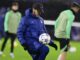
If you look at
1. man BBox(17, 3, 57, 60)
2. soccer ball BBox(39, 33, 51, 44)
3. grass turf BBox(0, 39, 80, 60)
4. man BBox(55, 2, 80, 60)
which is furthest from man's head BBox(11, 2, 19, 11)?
→ man BBox(17, 3, 57, 60)

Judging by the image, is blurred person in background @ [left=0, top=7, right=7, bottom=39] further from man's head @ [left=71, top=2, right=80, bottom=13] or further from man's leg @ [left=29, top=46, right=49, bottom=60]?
man's leg @ [left=29, top=46, right=49, bottom=60]

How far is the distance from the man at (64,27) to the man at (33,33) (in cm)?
96

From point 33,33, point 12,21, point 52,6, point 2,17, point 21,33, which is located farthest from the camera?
point 2,17

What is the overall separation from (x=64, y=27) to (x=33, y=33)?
3.93ft

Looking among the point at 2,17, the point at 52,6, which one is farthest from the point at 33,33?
the point at 2,17

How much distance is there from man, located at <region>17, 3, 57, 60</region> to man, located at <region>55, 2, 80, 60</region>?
0.96 metres

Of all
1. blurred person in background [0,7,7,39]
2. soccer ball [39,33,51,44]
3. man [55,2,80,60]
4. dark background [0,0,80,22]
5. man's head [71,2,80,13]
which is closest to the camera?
soccer ball [39,33,51,44]

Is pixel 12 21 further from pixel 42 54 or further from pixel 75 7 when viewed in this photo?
pixel 42 54

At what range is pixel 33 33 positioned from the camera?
8.45m

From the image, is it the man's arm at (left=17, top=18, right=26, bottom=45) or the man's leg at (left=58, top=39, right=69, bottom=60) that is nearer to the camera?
the man's arm at (left=17, top=18, right=26, bottom=45)

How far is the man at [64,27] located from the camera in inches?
369

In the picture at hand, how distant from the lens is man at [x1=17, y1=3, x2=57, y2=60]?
8312mm

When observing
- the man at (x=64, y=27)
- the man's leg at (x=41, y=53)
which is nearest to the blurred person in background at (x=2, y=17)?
the man at (x=64, y=27)

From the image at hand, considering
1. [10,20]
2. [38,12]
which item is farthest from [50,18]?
[38,12]
